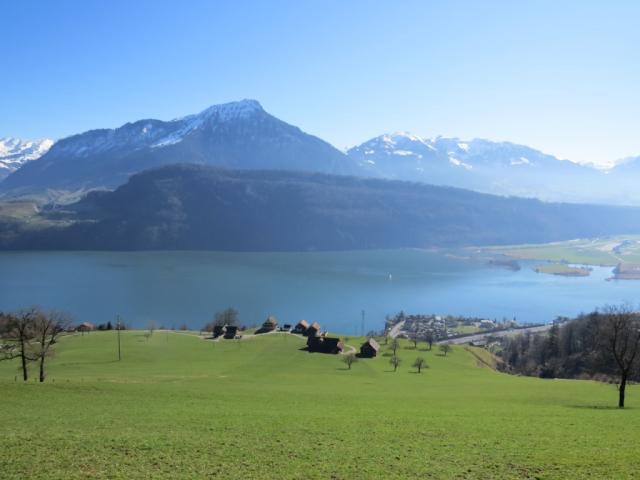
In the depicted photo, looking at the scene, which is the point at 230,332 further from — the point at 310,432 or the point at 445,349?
the point at 310,432

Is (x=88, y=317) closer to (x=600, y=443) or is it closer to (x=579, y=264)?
(x=600, y=443)

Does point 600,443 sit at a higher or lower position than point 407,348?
higher

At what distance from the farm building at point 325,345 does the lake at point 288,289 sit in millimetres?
29264

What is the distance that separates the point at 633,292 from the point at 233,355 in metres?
118

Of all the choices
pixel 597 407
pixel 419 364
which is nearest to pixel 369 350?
pixel 419 364

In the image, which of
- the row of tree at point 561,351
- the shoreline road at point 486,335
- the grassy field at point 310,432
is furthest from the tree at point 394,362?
the shoreline road at point 486,335

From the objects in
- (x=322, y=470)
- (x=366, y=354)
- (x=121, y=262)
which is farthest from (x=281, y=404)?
(x=121, y=262)

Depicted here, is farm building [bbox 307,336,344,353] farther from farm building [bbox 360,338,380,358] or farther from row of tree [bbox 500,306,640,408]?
row of tree [bbox 500,306,640,408]

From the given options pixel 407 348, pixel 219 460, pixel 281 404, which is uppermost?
pixel 219 460

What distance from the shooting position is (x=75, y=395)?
19.7 metres

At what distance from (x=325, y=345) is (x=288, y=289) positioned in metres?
66.2

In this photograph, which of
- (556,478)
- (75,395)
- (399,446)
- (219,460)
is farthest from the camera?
(75,395)

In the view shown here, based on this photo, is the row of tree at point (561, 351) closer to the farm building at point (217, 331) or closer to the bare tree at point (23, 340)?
the farm building at point (217, 331)

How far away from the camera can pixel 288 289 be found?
115938mm
